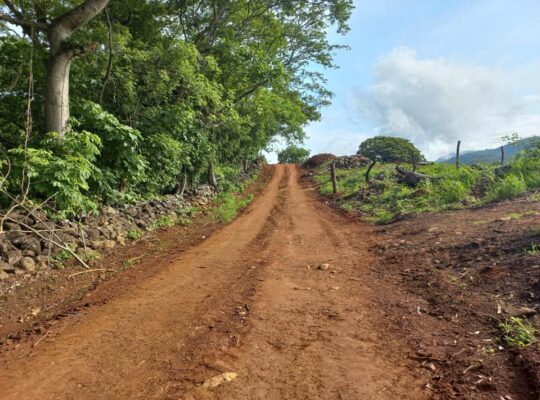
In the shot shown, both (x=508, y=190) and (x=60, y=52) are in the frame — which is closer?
(x=60, y=52)

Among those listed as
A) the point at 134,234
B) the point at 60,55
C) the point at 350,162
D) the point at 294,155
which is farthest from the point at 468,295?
the point at 294,155

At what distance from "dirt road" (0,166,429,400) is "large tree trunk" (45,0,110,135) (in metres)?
4.62

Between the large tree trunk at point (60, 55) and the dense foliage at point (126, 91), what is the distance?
124mm

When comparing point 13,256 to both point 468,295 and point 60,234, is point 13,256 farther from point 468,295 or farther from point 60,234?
point 468,295

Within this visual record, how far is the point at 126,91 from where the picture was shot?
1111 centimetres

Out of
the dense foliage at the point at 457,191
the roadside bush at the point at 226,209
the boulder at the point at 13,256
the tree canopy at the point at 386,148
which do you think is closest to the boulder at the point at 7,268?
the boulder at the point at 13,256

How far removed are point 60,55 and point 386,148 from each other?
4540cm

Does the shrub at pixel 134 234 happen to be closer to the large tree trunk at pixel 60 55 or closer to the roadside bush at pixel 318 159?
the large tree trunk at pixel 60 55

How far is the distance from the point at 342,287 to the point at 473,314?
1939 mm

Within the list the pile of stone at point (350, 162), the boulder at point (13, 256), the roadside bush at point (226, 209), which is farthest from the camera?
the pile of stone at point (350, 162)

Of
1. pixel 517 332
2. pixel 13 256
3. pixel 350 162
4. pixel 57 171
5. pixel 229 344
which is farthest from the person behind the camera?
pixel 350 162

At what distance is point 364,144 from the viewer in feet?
178

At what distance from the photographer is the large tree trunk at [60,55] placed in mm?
8719

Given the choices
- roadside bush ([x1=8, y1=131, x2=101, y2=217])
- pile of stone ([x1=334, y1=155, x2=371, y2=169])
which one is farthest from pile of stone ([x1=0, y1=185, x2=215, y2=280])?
pile of stone ([x1=334, y1=155, x2=371, y2=169])
